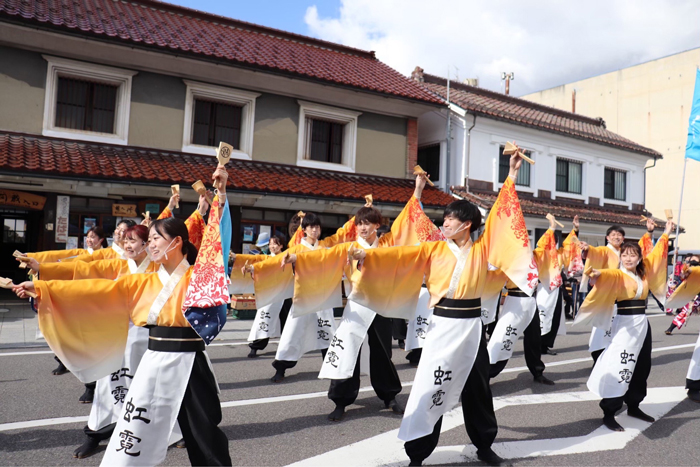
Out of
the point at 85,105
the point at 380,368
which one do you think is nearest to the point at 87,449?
the point at 380,368

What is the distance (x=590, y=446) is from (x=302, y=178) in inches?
404

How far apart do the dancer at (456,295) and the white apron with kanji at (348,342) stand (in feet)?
2.79

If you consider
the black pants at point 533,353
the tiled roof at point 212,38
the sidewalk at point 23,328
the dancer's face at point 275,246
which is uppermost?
the tiled roof at point 212,38

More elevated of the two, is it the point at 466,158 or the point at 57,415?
the point at 466,158

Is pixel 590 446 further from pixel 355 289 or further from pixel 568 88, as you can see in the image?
pixel 568 88

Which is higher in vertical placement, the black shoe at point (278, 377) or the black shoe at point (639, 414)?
the black shoe at point (639, 414)

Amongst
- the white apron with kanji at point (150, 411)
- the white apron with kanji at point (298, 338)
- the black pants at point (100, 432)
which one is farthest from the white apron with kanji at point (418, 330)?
the white apron with kanji at point (150, 411)

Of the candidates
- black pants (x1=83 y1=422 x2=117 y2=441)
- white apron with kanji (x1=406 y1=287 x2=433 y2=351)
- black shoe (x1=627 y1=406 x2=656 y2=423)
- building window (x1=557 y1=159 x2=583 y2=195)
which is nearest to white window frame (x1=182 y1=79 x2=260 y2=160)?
white apron with kanji (x1=406 y1=287 x2=433 y2=351)

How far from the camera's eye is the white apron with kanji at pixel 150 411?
2.85 metres

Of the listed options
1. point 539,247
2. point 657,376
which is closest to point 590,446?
point 657,376

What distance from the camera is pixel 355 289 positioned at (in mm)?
4387

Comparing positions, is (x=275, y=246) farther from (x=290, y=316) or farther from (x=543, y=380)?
(x=543, y=380)

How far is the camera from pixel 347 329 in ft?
16.6

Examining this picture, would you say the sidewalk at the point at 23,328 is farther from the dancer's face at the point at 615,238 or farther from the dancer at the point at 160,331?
the dancer's face at the point at 615,238
